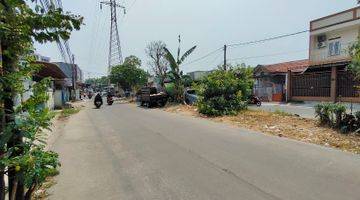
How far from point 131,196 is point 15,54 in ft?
10.2

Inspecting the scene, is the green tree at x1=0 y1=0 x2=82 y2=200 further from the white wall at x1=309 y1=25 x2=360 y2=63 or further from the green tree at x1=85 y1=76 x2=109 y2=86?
the green tree at x1=85 y1=76 x2=109 y2=86

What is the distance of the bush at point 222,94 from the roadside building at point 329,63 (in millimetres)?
8532

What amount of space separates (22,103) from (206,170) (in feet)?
14.7

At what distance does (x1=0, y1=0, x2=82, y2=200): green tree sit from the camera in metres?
3.71

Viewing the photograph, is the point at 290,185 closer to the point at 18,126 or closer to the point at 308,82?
the point at 18,126

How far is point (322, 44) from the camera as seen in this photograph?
3300 centimetres

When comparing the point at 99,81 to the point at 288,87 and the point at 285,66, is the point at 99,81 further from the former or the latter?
the point at 288,87

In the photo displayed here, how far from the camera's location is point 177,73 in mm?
30938

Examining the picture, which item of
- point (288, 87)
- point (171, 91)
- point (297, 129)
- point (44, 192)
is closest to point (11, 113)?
point (44, 192)

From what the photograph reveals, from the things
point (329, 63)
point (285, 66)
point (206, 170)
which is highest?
point (285, 66)

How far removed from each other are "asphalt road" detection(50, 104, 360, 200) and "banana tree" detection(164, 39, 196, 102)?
58.2 ft

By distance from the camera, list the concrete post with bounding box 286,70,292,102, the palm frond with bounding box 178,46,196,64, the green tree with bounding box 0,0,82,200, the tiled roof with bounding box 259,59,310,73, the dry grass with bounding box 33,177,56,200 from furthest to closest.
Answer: the tiled roof with bounding box 259,59,310,73, the concrete post with bounding box 286,70,292,102, the palm frond with bounding box 178,46,196,64, the dry grass with bounding box 33,177,56,200, the green tree with bounding box 0,0,82,200

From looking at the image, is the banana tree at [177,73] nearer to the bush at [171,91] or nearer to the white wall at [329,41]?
the bush at [171,91]

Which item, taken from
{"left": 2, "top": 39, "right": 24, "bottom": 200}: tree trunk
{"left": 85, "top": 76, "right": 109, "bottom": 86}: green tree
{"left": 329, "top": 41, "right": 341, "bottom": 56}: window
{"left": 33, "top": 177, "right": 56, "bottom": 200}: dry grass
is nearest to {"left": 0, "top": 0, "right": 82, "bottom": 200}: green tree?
{"left": 2, "top": 39, "right": 24, "bottom": 200}: tree trunk
